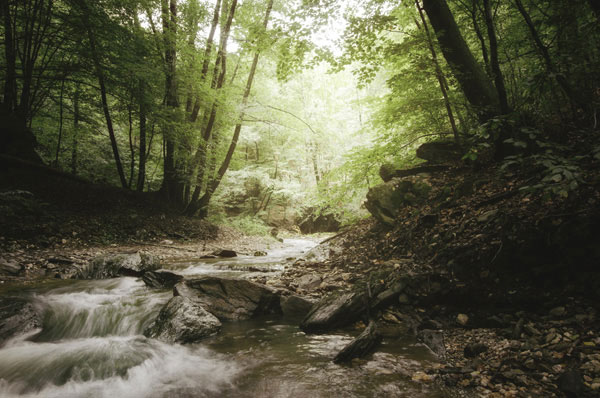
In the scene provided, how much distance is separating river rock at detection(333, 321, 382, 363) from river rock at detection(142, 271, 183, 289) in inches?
163

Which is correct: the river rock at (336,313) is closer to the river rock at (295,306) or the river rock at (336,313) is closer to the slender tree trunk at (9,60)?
the river rock at (295,306)

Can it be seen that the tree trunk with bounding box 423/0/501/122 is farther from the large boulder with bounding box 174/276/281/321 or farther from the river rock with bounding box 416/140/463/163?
the large boulder with bounding box 174/276/281/321

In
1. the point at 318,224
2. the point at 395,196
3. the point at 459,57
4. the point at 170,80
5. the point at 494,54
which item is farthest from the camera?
the point at 318,224

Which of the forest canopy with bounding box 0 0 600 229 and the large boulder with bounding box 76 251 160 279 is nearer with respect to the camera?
the forest canopy with bounding box 0 0 600 229

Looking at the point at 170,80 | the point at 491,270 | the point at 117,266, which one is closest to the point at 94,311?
the point at 117,266

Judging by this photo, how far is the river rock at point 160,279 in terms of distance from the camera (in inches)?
224

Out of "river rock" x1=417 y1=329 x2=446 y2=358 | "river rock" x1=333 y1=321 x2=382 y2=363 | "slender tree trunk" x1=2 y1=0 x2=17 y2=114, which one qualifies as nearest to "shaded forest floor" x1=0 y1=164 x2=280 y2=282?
"slender tree trunk" x1=2 y1=0 x2=17 y2=114

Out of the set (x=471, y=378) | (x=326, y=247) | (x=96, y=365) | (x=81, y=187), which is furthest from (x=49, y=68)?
(x=471, y=378)

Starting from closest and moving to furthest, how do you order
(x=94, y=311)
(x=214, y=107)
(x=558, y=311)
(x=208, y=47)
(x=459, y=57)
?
1. (x=558, y=311)
2. (x=94, y=311)
3. (x=459, y=57)
4. (x=214, y=107)
5. (x=208, y=47)

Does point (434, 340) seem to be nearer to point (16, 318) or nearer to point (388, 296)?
point (388, 296)

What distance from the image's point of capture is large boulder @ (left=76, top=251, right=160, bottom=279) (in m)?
5.96

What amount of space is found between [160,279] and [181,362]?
2.91 meters

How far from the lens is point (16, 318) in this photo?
3.74 meters

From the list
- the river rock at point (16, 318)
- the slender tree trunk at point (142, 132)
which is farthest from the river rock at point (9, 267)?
the slender tree trunk at point (142, 132)
